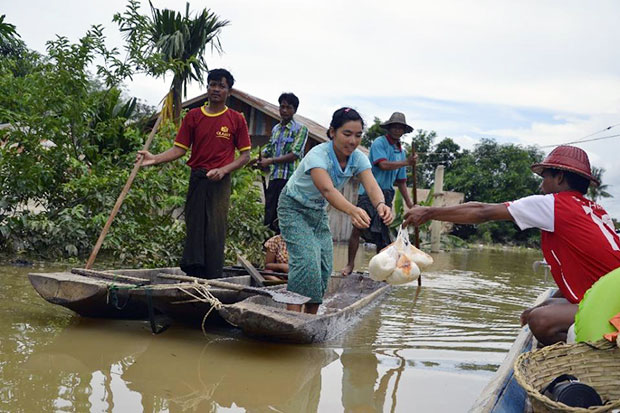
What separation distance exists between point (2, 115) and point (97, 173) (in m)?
1.15

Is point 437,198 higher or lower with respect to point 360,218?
higher

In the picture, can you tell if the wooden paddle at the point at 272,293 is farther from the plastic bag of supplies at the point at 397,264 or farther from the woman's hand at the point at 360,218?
the woman's hand at the point at 360,218

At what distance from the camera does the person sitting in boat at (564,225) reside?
2.81 m

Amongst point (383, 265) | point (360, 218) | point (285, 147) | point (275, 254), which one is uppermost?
point (285, 147)

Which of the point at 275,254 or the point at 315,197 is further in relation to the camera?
the point at 275,254

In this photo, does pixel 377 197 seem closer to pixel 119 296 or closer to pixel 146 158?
pixel 119 296

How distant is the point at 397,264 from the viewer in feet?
11.4

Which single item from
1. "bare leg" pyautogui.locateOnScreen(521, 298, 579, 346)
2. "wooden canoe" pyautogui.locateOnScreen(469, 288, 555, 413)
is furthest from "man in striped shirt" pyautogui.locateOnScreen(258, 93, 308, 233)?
"wooden canoe" pyautogui.locateOnScreen(469, 288, 555, 413)

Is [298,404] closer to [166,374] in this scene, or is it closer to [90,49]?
[166,374]

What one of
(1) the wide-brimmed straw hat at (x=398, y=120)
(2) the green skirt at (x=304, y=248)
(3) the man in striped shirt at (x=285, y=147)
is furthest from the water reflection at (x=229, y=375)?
(1) the wide-brimmed straw hat at (x=398, y=120)

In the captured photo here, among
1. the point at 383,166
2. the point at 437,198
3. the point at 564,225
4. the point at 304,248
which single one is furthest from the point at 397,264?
the point at 437,198

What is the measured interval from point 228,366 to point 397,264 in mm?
1104

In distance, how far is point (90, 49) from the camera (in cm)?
652

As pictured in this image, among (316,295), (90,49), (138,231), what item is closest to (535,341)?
(316,295)
